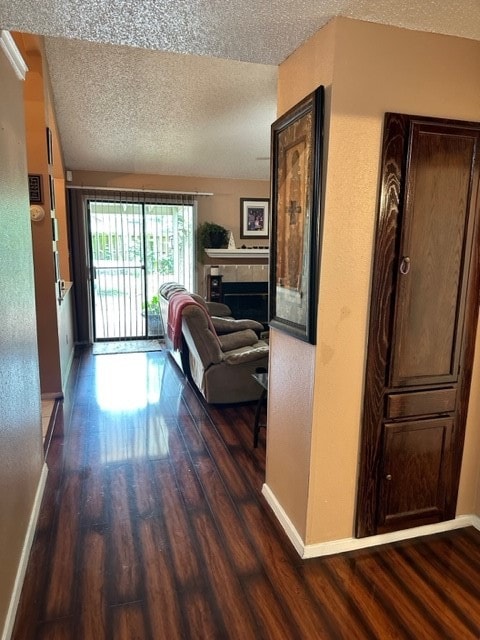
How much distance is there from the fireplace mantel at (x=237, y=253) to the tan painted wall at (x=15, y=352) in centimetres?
407

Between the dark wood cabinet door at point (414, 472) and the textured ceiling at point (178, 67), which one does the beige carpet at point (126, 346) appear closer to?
the textured ceiling at point (178, 67)

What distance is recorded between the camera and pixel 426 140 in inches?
70.5

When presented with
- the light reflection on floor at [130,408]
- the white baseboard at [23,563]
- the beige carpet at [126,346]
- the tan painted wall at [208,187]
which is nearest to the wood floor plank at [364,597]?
the white baseboard at [23,563]

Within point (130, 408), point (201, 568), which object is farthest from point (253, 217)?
point (201, 568)

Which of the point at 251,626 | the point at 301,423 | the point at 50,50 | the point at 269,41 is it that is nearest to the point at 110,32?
the point at 269,41

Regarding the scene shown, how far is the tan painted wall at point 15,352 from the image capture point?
1.63 meters

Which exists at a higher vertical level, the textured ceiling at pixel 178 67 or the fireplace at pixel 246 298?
the textured ceiling at pixel 178 67

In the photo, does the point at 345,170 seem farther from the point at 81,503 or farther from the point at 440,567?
the point at 81,503

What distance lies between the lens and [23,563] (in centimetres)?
185

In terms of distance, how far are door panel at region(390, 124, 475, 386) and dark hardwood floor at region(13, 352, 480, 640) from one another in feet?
2.87

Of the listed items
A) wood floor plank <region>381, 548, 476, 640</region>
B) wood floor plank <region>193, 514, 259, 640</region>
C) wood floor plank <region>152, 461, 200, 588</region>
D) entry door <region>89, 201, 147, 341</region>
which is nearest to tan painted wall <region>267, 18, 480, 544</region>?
wood floor plank <region>381, 548, 476, 640</region>

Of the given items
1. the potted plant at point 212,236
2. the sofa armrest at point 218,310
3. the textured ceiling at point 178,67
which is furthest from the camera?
the potted plant at point 212,236

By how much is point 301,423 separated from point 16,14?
6.57 feet

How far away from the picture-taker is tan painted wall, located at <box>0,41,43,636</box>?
1.63 meters
